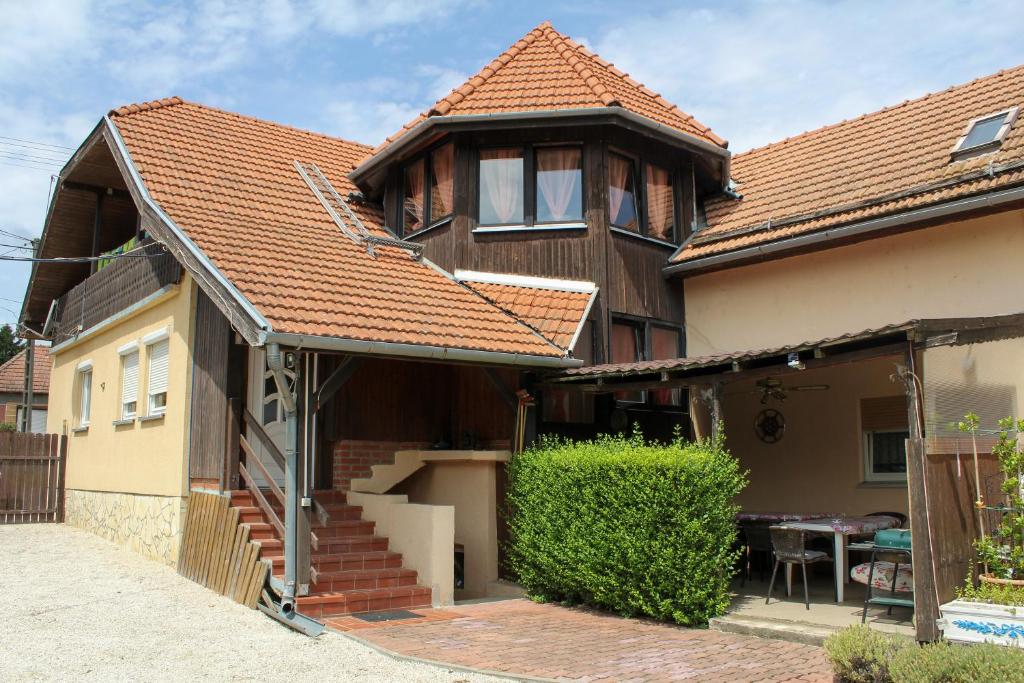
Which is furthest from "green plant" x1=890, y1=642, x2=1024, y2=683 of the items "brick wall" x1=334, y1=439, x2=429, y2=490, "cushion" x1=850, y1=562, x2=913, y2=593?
"brick wall" x1=334, y1=439, x2=429, y2=490

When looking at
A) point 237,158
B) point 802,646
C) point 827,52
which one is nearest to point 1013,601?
point 802,646

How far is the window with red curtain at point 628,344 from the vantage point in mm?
12930

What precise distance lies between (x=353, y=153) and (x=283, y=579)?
1008 centimetres

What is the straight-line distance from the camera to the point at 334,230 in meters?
13.5

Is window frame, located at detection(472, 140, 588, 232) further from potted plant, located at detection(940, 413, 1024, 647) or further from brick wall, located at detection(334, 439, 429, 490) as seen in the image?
potted plant, located at detection(940, 413, 1024, 647)

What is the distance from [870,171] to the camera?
512 inches

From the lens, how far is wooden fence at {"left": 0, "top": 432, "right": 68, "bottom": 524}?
17.1m

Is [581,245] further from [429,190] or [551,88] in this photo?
[429,190]

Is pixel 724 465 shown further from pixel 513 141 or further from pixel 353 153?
pixel 353 153

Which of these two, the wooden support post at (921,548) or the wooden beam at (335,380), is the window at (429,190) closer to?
the wooden beam at (335,380)

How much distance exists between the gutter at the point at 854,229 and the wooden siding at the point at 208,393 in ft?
21.4

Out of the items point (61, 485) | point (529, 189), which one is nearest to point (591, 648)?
point (529, 189)

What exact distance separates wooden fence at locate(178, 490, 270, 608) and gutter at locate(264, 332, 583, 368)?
2417mm

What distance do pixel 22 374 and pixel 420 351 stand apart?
94.3 feet
